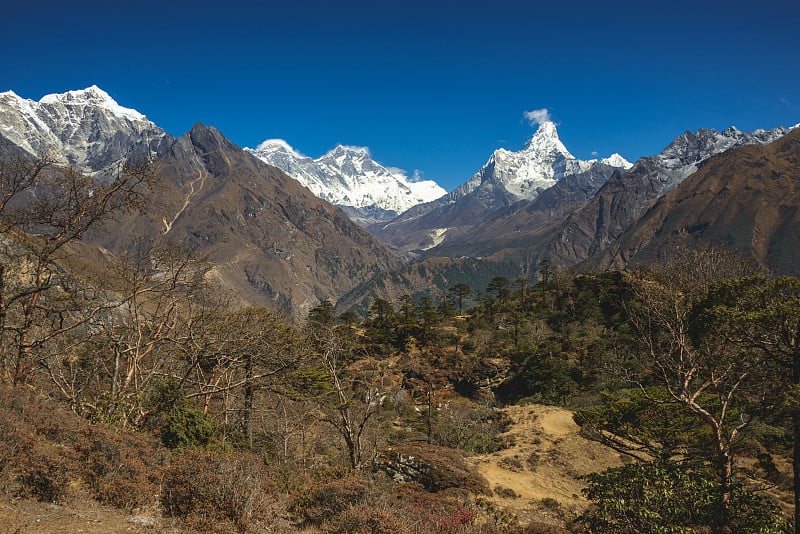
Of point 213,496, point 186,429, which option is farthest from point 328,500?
point 186,429

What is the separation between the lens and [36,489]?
755 centimetres

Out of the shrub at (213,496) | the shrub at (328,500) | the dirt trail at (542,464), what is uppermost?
the shrub at (213,496)

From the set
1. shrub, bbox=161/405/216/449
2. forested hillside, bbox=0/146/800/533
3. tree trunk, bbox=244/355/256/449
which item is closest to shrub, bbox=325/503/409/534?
forested hillside, bbox=0/146/800/533

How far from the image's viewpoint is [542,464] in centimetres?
2584

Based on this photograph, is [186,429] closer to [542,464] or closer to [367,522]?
[367,522]

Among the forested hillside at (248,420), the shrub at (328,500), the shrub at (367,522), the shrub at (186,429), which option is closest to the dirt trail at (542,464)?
the forested hillside at (248,420)

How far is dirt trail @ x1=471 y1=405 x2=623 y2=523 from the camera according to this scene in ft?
63.2

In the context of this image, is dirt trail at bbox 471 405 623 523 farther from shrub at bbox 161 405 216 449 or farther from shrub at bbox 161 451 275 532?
shrub at bbox 161 451 275 532

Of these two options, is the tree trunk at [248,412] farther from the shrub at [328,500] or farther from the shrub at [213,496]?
the shrub at [213,496]

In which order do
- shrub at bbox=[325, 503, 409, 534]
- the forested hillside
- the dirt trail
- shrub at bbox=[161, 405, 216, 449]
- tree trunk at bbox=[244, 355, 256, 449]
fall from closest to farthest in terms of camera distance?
shrub at bbox=[325, 503, 409, 534]
the forested hillside
shrub at bbox=[161, 405, 216, 449]
tree trunk at bbox=[244, 355, 256, 449]
the dirt trail

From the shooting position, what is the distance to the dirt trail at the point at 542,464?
63.2ft

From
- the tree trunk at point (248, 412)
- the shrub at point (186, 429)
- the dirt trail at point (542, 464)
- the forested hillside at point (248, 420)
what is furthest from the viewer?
the dirt trail at point (542, 464)

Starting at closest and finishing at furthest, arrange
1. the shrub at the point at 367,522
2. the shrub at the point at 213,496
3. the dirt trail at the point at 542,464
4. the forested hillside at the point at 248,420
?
the shrub at the point at 213,496
the shrub at the point at 367,522
the forested hillside at the point at 248,420
the dirt trail at the point at 542,464

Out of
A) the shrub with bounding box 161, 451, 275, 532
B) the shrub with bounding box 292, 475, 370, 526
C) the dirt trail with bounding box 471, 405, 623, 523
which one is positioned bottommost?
the dirt trail with bounding box 471, 405, 623, 523
